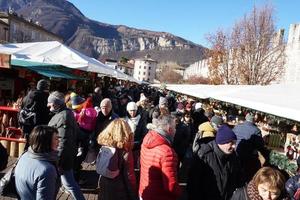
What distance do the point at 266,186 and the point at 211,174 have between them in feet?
3.86

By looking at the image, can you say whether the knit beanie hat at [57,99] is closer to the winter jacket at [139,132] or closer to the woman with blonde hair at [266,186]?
the winter jacket at [139,132]

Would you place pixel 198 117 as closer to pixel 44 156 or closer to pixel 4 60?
pixel 4 60

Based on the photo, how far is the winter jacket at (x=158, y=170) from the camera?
12.5 ft

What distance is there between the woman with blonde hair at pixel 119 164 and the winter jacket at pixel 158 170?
0.54ft

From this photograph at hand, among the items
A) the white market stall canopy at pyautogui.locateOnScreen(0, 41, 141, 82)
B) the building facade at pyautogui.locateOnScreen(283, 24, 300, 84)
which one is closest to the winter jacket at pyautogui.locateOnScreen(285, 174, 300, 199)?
the white market stall canopy at pyautogui.locateOnScreen(0, 41, 141, 82)

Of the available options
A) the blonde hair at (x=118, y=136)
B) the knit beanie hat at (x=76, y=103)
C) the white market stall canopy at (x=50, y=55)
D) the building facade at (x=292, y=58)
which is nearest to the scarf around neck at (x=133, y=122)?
the knit beanie hat at (x=76, y=103)

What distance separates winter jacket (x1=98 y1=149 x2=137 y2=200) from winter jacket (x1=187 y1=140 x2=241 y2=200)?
0.71 meters

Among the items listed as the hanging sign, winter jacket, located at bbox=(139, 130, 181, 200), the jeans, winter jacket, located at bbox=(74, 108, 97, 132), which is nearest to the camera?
winter jacket, located at bbox=(139, 130, 181, 200)

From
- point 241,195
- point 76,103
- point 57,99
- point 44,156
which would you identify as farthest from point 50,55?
point 241,195

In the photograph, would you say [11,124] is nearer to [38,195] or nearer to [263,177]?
[38,195]

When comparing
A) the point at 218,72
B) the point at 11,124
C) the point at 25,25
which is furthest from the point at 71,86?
the point at 25,25

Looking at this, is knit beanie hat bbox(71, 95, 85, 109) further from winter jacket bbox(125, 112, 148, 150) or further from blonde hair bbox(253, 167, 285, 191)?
blonde hair bbox(253, 167, 285, 191)

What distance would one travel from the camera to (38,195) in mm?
3344

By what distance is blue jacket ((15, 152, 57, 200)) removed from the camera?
10.9 feet
